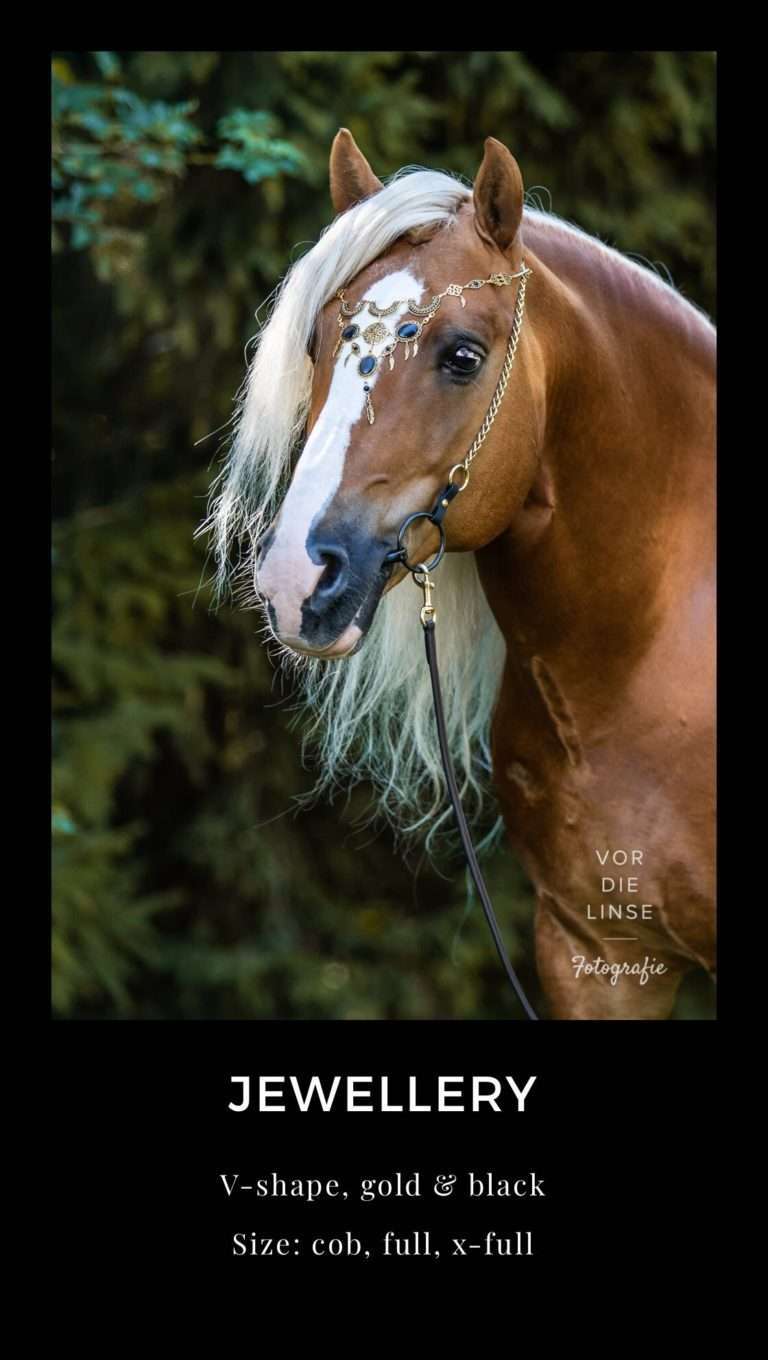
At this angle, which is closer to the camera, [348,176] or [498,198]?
[498,198]

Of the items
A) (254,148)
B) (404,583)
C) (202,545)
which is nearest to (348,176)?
(404,583)

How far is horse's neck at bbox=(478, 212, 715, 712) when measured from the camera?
6.31 feet

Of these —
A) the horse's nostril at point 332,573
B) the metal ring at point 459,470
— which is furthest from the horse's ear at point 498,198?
the horse's nostril at point 332,573

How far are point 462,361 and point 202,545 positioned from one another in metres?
2.28

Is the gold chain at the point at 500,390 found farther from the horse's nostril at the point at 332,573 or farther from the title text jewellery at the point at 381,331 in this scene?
the horse's nostril at the point at 332,573

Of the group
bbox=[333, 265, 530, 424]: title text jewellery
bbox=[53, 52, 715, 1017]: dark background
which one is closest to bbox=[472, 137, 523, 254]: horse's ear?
bbox=[333, 265, 530, 424]: title text jewellery

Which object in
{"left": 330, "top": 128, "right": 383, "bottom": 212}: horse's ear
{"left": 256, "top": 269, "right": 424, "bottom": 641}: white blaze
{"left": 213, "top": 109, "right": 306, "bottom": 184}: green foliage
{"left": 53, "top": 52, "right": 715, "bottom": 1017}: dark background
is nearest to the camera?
{"left": 256, "top": 269, "right": 424, "bottom": 641}: white blaze

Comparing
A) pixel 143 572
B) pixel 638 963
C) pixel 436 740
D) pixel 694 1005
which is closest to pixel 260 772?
pixel 143 572

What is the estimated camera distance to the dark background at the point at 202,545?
3621mm

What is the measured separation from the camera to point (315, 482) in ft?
5.27

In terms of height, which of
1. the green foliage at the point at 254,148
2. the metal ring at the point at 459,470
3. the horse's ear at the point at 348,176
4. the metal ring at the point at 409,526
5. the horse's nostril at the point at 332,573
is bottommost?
the horse's nostril at the point at 332,573

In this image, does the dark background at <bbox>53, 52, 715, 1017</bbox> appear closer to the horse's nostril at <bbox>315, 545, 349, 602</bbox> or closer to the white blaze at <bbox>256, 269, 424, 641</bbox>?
the white blaze at <bbox>256, 269, 424, 641</bbox>

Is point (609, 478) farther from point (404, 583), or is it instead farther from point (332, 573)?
point (332, 573)
